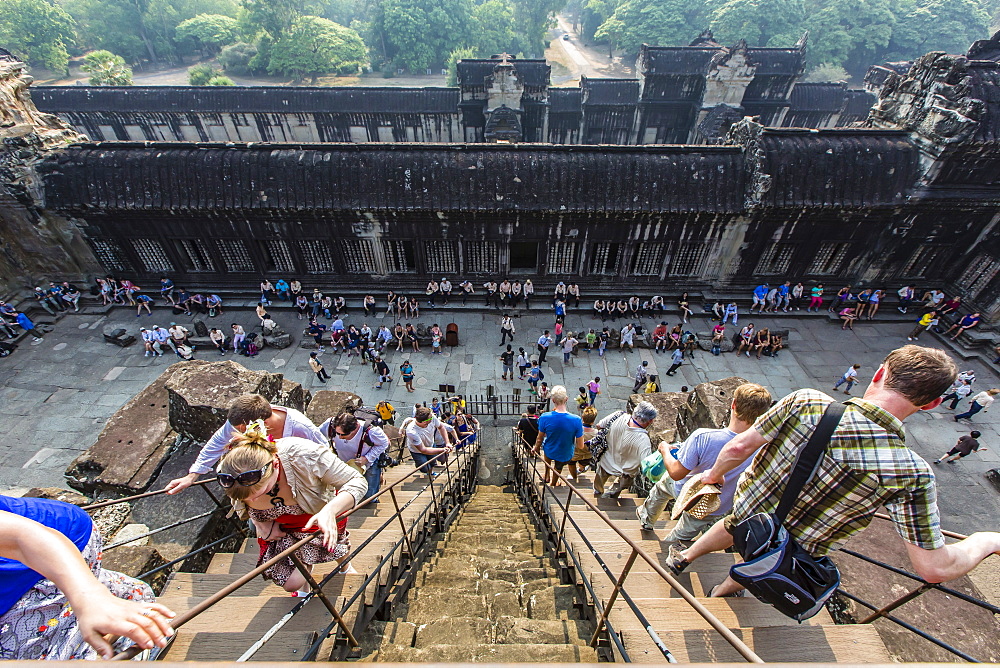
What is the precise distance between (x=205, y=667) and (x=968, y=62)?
70.6ft

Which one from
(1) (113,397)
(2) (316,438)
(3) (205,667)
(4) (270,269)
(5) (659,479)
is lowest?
(1) (113,397)

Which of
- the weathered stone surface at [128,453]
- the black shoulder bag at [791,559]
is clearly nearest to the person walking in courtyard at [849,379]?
the black shoulder bag at [791,559]

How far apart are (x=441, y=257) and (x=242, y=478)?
42.7 feet

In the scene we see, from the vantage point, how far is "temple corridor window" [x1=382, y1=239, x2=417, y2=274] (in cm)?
1556

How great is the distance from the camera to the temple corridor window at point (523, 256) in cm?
1589

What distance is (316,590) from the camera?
3.15m

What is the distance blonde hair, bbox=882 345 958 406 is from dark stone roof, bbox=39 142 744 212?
481 inches

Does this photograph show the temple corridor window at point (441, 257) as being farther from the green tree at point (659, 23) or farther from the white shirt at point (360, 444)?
the green tree at point (659, 23)

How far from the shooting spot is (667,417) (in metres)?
9.75

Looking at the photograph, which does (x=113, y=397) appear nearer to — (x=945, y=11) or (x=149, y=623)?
(x=149, y=623)

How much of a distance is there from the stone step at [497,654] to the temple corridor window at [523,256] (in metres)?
13.5

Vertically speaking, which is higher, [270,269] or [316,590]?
[316,590]

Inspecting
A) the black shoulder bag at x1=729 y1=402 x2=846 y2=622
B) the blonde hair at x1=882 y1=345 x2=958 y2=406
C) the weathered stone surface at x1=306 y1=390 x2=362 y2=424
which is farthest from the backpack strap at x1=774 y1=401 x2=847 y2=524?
the weathered stone surface at x1=306 y1=390 x2=362 y2=424

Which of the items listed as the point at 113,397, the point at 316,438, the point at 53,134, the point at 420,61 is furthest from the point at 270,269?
the point at 420,61
